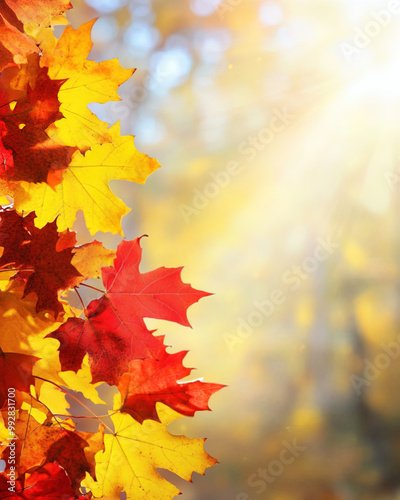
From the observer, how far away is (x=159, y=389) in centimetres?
36

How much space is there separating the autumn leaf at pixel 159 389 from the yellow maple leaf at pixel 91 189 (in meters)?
0.12

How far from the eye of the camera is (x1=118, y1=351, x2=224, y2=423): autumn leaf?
35cm

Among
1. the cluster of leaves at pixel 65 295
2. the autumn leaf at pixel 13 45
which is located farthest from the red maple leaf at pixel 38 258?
the autumn leaf at pixel 13 45

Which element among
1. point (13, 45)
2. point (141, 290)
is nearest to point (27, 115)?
point (13, 45)

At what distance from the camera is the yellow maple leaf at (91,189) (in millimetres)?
355

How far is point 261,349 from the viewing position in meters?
2.64

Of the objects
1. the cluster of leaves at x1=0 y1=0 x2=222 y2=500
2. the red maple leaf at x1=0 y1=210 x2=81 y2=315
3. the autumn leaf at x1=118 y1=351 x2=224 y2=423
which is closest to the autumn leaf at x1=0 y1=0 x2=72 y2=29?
the cluster of leaves at x1=0 y1=0 x2=222 y2=500

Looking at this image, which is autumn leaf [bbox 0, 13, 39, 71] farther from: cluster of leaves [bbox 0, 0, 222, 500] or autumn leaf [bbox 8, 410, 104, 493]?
autumn leaf [bbox 8, 410, 104, 493]

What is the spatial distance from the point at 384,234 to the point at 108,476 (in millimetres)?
2620

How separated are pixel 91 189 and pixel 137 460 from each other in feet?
0.77

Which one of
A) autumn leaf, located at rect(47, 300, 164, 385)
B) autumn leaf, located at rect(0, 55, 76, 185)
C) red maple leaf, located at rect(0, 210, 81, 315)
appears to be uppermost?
autumn leaf, located at rect(0, 55, 76, 185)

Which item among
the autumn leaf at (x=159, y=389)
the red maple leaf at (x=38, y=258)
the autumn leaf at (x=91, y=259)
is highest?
the red maple leaf at (x=38, y=258)

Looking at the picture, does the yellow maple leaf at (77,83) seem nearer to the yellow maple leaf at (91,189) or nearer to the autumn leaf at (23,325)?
the yellow maple leaf at (91,189)

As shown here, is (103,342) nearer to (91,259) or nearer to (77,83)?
(91,259)
